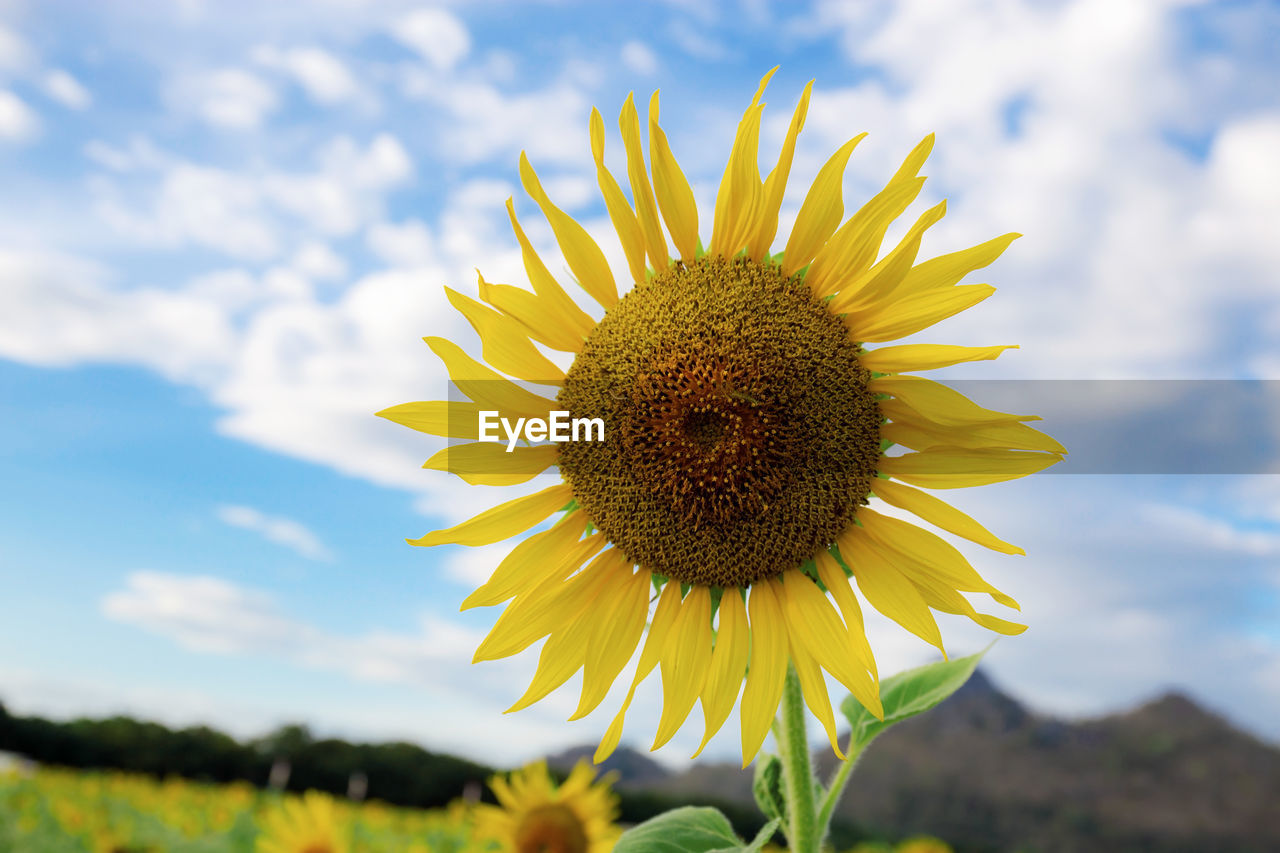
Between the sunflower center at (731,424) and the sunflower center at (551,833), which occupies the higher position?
the sunflower center at (731,424)

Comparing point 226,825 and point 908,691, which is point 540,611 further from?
point 226,825

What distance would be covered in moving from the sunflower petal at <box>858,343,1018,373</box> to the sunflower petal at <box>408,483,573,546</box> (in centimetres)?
103

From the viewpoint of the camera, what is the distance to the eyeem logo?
2.94 meters

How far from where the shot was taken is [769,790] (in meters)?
3.03

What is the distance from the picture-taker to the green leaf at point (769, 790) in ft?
9.81

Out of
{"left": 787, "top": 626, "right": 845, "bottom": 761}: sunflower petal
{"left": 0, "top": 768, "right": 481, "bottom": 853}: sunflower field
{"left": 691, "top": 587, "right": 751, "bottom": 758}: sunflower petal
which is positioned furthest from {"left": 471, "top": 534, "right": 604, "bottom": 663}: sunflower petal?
{"left": 0, "top": 768, "right": 481, "bottom": 853}: sunflower field

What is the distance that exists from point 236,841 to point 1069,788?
2267cm

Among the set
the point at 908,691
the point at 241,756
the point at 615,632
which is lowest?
the point at 241,756

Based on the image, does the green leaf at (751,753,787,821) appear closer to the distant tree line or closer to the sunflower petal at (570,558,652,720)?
the sunflower petal at (570,558,652,720)

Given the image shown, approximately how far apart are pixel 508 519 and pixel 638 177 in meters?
1.14

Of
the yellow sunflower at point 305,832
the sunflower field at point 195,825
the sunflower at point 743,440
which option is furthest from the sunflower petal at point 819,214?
the yellow sunflower at point 305,832

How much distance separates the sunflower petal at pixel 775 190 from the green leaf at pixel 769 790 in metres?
1.66

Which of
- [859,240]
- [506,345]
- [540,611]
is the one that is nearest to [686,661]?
[540,611]

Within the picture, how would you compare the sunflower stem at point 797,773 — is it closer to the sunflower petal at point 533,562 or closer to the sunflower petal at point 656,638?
the sunflower petal at point 656,638
